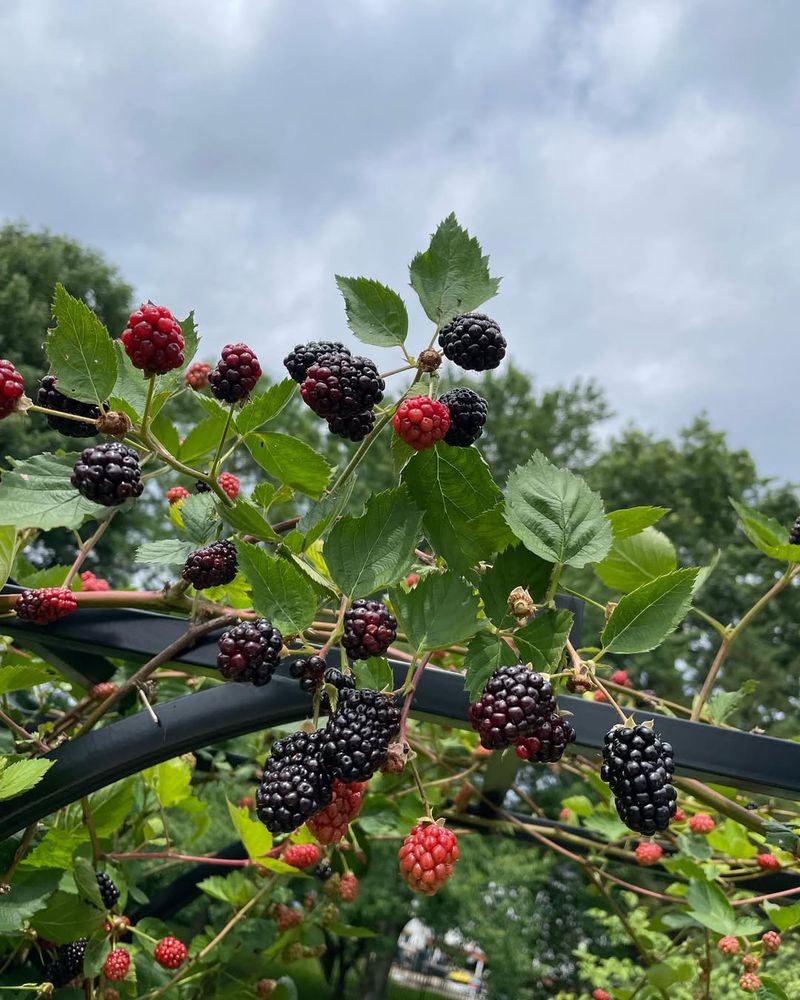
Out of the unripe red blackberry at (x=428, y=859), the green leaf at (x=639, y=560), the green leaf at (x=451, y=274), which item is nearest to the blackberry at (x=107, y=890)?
the unripe red blackberry at (x=428, y=859)

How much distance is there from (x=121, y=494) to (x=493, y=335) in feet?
1.05

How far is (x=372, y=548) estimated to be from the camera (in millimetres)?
633

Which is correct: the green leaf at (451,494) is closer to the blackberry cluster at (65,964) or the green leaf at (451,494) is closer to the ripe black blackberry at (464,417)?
the ripe black blackberry at (464,417)

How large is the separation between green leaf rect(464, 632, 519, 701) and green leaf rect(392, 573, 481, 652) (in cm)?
3

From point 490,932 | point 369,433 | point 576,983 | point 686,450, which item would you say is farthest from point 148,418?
point 686,450

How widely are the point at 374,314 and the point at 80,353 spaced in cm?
24

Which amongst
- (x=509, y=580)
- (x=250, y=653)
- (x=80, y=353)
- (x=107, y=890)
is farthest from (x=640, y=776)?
(x=107, y=890)

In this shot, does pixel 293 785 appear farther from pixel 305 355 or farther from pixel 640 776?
pixel 305 355

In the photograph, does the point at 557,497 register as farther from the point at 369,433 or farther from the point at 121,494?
the point at 121,494

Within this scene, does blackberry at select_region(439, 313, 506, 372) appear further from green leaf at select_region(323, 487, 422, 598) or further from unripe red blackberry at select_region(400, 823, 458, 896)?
unripe red blackberry at select_region(400, 823, 458, 896)

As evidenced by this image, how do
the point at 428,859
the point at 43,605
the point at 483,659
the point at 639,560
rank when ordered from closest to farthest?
the point at 428,859, the point at 483,659, the point at 43,605, the point at 639,560

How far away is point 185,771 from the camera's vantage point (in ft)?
4.33

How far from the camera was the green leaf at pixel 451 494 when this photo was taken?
646 mm

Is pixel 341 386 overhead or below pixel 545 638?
overhead
